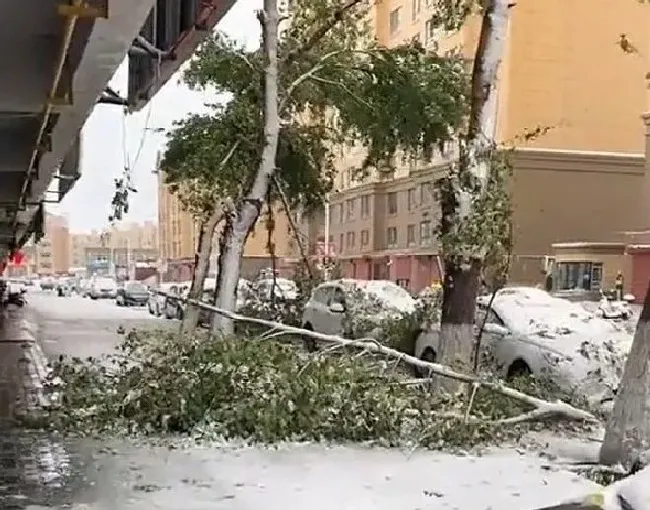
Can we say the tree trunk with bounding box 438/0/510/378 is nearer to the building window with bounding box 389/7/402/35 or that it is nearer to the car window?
the car window

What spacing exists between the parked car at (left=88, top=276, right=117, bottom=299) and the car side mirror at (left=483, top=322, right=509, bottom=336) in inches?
2081

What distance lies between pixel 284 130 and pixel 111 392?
8.85 metres

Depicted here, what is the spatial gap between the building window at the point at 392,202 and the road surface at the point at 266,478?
3685 centimetres

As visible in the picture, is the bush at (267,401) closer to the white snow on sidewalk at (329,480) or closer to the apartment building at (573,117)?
the white snow on sidewalk at (329,480)

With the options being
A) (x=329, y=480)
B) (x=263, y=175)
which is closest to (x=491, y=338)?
(x=263, y=175)

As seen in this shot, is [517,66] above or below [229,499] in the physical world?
above

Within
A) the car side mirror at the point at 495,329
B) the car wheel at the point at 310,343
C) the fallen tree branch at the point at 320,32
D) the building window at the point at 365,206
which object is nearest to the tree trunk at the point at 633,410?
the car wheel at the point at 310,343

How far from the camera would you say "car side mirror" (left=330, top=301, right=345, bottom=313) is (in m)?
17.8

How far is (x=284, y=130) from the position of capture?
1873 centimetres

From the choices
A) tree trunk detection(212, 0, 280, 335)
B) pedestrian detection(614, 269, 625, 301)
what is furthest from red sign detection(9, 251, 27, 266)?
tree trunk detection(212, 0, 280, 335)

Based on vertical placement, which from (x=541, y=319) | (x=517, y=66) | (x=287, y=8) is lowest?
(x=541, y=319)

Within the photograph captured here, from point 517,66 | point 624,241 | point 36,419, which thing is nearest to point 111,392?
point 36,419

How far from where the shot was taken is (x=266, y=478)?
27.6ft

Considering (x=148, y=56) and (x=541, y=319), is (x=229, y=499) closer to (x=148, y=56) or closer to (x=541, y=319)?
(x=148, y=56)
